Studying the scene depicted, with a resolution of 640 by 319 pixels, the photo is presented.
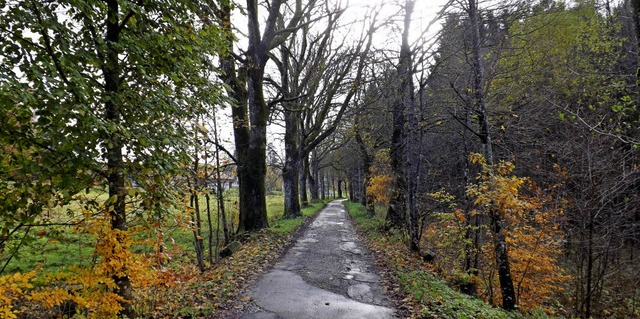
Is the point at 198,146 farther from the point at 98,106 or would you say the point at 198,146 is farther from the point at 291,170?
the point at 291,170

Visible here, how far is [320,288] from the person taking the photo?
6773 millimetres

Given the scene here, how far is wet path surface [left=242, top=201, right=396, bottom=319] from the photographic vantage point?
5.54 meters

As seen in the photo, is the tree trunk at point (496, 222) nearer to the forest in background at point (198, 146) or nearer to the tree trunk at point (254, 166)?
the forest in background at point (198, 146)

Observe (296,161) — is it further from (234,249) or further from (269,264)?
(269,264)

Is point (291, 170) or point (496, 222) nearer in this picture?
point (496, 222)

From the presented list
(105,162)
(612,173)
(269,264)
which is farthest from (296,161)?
(105,162)

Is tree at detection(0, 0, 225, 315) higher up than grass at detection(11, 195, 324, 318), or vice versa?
tree at detection(0, 0, 225, 315)

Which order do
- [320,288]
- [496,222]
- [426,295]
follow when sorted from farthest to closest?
[496,222], [320,288], [426,295]

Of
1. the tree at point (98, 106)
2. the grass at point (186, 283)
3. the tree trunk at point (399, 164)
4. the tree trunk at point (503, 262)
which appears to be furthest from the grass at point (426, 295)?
the tree at point (98, 106)

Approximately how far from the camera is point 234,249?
1010cm

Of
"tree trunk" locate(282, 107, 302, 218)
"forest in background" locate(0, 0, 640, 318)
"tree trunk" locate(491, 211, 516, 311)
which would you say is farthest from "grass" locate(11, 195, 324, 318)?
"tree trunk" locate(282, 107, 302, 218)

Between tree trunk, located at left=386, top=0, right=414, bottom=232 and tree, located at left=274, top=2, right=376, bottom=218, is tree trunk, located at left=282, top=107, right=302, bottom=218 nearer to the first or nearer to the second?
tree, located at left=274, top=2, right=376, bottom=218

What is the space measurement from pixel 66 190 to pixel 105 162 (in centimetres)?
61

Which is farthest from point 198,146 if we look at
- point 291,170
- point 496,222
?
point 291,170
